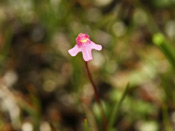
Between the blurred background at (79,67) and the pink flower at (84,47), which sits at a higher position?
the blurred background at (79,67)

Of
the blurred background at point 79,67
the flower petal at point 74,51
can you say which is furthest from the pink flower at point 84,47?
the blurred background at point 79,67

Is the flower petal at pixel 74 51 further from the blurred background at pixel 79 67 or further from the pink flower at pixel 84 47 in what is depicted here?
the blurred background at pixel 79 67

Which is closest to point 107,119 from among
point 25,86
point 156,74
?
point 156,74

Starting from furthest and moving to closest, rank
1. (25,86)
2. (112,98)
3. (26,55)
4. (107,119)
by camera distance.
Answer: (26,55) → (25,86) → (112,98) → (107,119)

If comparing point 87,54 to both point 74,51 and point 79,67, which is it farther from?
point 79,67

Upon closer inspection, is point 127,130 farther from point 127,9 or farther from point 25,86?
point 127,9

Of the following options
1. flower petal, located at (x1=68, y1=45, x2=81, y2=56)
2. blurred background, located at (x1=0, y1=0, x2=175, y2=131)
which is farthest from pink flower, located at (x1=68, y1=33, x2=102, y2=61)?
blurred background, located at (x1=0, y1=0, x2=175, y2=131)

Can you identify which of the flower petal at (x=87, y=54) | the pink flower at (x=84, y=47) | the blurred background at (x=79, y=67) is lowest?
the flower petal at (x=87, y=54)

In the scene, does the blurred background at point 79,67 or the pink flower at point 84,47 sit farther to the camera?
the blurred background at point 79,67
